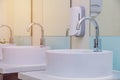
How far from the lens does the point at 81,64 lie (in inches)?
45.8

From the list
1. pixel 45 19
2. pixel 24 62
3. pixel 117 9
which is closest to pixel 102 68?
pixel 117 9

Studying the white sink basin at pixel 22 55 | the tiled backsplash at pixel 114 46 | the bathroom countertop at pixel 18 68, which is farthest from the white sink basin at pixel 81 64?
the white sink basin at pixel 22 55

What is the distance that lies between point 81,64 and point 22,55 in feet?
2.08

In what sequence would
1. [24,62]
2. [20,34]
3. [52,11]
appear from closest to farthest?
[24,62] < [52,11] < [20,34]

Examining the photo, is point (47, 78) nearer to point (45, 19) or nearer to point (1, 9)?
point (45, 19)

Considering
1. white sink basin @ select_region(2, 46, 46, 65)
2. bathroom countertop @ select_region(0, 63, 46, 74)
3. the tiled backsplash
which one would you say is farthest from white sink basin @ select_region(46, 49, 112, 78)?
white sink basin @ select_region(2, 46, 46, 65)

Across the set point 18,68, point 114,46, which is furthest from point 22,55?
point 114,46

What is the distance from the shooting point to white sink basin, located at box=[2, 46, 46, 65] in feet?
5.53

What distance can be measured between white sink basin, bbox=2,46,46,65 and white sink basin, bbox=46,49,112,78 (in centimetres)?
52

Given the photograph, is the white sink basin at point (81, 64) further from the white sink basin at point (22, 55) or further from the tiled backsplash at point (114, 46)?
the white sink basin at point (22, 55)

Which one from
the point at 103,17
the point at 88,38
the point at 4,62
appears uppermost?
the point at 103,17

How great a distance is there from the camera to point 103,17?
57.6 inches

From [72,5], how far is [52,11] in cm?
27

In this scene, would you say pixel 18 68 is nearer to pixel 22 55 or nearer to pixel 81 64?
pixel 22 55
